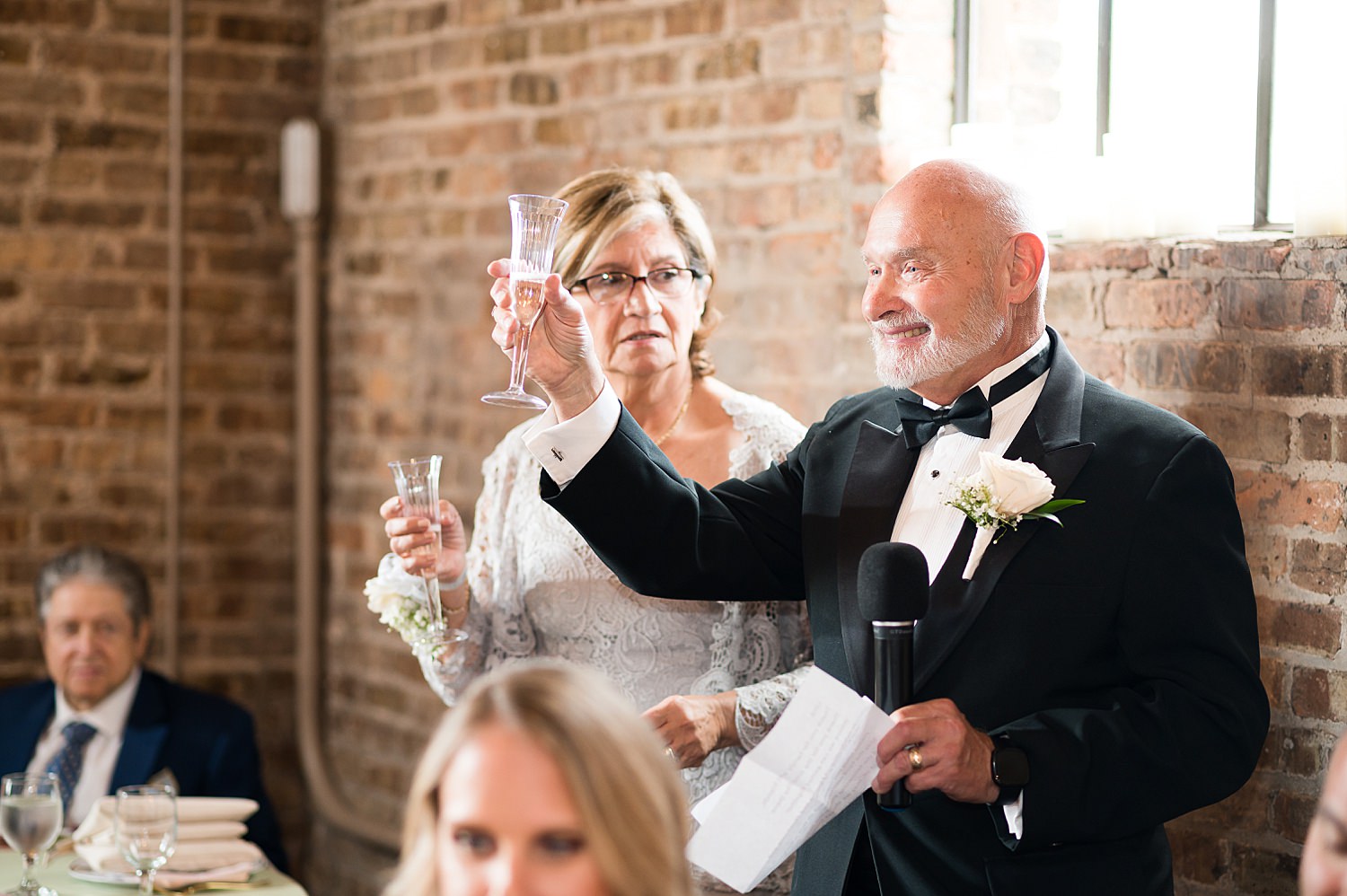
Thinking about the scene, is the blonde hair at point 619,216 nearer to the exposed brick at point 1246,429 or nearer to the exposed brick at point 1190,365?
the exposed brick at point 1190,365

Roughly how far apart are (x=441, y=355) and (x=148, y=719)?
1.32 meters

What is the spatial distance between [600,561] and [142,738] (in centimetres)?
171

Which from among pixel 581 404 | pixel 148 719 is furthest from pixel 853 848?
pixel 148 719

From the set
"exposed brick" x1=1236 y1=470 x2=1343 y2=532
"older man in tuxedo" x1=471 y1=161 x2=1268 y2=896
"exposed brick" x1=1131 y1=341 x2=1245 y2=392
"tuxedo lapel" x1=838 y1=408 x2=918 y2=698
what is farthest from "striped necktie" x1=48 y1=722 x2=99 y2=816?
"exposed brick" x1=1236 y1=470 x2=1343 y2=532

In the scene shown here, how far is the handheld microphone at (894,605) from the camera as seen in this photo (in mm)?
2006

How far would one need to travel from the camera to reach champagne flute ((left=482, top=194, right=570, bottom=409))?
235cm

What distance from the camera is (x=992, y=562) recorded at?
223 centimetres

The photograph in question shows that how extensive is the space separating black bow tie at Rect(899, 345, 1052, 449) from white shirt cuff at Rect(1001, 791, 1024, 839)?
0.56 meters

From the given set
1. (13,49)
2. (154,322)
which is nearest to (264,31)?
(13,49)

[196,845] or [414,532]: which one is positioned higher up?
[414,532]

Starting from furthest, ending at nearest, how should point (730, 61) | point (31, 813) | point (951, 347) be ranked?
point (730, 61), point (31, 813), point (951, 347)

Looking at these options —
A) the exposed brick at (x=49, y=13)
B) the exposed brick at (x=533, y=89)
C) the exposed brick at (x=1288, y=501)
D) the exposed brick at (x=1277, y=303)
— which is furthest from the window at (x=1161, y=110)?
the exposed brick at (x=49, y=13)

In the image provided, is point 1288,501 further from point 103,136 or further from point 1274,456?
point 103,136

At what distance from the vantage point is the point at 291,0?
502cm
